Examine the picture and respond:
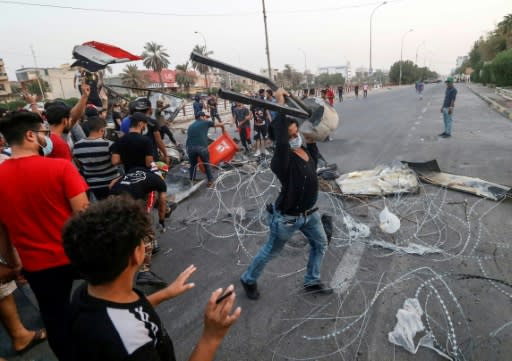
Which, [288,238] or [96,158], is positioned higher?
[96,158]

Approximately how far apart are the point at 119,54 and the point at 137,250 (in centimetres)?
730

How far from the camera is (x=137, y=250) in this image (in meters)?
1.23

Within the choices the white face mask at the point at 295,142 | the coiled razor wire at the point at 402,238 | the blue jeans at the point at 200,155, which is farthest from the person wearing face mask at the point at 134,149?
the blue jeans at the point at 200,155

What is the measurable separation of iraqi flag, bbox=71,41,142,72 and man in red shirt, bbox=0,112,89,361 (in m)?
5.40

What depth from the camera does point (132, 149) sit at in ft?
12.2

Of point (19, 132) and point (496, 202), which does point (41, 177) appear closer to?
point (19, 132)

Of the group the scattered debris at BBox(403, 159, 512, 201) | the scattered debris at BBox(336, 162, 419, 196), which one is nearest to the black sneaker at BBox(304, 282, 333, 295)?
the scattered debris at BBox(336, 162, 419, 196)

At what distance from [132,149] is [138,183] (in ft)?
1.48

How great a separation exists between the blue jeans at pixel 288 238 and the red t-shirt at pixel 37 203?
1639mm

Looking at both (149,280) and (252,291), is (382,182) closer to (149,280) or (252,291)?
(252,291)

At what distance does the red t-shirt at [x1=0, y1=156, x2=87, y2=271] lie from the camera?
6.32 feet

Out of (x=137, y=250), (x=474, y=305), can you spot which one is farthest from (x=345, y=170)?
(x=137, y=250)

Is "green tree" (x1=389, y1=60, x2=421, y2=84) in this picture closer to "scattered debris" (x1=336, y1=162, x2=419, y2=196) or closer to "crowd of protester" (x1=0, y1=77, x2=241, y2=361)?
"scattered debris" (x1=336, y1=162, x2=419, y2=196)

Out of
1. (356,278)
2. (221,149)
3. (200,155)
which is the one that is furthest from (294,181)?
(221,149)
